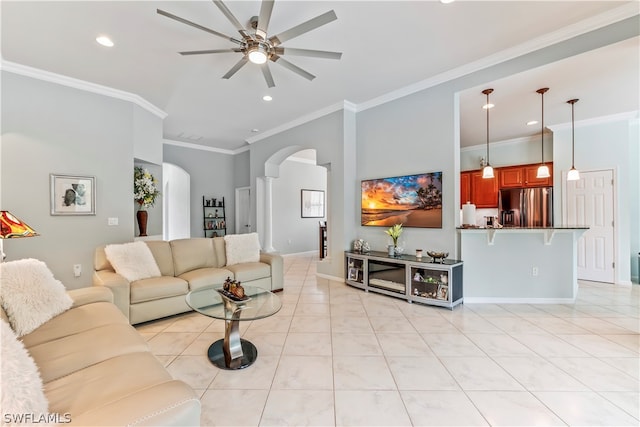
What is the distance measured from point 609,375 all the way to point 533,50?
10.6 feet

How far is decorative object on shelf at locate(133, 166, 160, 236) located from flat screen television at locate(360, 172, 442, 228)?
365 centimetres

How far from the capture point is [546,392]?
6.18 ft

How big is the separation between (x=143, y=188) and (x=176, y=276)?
6.45 ft

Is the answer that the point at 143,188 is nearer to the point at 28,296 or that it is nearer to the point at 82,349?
the point at 28,296

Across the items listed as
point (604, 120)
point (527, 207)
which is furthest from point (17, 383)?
point (604, 120)

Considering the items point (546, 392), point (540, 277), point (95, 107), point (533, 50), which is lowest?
point (546, 392)

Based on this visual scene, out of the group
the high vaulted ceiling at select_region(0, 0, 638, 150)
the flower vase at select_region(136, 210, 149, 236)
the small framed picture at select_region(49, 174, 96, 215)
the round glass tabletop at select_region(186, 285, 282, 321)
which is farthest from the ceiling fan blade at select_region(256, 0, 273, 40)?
the flower vase at select_region(136, 210, 149, 236)

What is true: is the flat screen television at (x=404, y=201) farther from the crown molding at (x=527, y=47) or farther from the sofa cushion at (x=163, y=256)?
the sofa cushion at (x=163, y=256)

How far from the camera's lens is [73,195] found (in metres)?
3.76

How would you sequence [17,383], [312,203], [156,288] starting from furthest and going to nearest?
[312,203] < [156,288] < [17,383]

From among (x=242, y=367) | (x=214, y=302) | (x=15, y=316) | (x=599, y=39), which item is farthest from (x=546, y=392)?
(x=15, y=316)

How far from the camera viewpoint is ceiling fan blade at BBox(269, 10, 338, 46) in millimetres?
2084

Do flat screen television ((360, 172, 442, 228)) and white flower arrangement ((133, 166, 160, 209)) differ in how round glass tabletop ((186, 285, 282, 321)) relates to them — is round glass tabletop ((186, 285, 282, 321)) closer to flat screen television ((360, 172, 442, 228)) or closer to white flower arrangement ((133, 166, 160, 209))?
flat screen television ((360, 172, 442, 228))

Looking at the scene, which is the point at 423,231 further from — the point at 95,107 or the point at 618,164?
the point at 95,107
